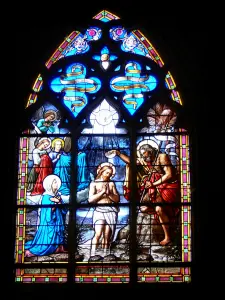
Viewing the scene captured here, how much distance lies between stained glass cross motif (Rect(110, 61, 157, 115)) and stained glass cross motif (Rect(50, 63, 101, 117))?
0.26 metres

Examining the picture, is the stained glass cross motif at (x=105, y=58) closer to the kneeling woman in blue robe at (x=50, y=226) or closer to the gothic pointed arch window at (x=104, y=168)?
the gothic pointed arch window at (x=104, y=168)

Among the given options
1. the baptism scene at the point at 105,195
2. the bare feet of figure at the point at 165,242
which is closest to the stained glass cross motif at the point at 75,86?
the baptism scene at the point at 105,195

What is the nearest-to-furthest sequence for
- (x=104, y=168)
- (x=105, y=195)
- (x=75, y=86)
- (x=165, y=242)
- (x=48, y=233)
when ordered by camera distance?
→ (x=165, y=242) < (x=48, y=233) < (x=105, y=195) < (x=104, y=168) < (x=75, y=86)

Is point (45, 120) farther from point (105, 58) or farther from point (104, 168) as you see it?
point (105, 58)

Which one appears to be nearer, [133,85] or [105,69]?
[133,85]

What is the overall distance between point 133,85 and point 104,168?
1.15 m

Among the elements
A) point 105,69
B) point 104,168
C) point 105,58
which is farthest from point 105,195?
point 105,58

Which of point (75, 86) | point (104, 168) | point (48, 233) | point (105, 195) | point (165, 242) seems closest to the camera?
point (165, 242)

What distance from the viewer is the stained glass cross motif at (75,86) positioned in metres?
12.7

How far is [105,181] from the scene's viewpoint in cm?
1223

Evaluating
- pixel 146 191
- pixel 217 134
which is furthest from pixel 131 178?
pixel 217 134

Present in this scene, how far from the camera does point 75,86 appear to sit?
12.8 meters

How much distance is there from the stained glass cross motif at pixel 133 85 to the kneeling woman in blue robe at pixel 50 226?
52.2 inches

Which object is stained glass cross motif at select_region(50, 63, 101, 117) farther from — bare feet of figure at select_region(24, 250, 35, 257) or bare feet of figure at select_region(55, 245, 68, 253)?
bare feet of figure at select_region(24, 250, 35, 257)
